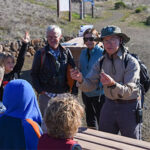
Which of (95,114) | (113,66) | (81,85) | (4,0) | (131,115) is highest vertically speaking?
(4,0)

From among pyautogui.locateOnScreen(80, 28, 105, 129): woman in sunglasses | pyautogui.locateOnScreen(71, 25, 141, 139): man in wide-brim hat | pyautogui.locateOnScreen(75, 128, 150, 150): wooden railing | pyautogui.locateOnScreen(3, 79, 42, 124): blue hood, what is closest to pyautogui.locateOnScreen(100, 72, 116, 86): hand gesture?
pyautogui.locateOnScreen(71, 25, 141, 139): man in wide-brim hat

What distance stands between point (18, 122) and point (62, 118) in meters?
0.50

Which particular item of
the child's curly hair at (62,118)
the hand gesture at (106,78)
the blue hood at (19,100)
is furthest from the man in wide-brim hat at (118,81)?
the child's curly hair at (62,118)

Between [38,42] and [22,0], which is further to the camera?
[22,0]

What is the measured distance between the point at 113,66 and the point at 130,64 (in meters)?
0.18

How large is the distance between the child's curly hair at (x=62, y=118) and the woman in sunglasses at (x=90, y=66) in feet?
6.34

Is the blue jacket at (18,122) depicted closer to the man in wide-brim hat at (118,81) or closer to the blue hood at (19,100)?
the blue hood at (19,100)

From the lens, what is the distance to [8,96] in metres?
2.38

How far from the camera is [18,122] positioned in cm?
238

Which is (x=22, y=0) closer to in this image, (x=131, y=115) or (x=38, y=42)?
(x=38, y=42)

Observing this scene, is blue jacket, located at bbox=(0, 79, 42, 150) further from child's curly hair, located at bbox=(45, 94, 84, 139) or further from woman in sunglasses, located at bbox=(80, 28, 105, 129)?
woman in sunglasses, located at bbox=(80, 28, 105, 129)

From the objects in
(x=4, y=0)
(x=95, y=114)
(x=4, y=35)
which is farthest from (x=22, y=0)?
(x=95, y=114)

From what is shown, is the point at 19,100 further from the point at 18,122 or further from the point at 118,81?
the point at 118,81

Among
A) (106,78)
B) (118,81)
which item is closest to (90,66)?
(118,81)
